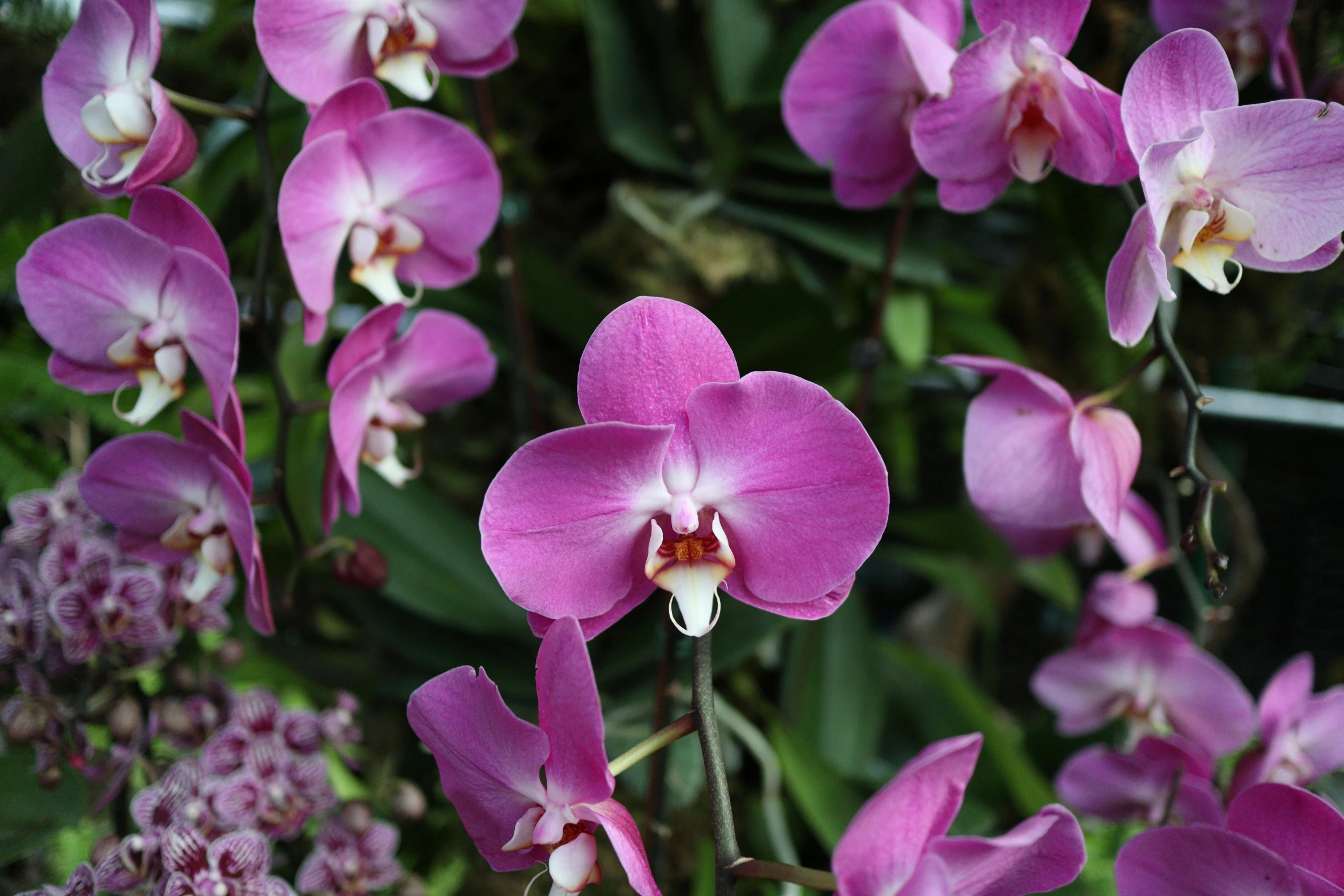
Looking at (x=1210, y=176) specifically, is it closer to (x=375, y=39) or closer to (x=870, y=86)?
(x=870, y=86)

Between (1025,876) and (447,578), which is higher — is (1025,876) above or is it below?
above

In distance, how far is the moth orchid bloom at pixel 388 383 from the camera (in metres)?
0.40

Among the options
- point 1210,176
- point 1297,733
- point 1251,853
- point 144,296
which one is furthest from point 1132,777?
point 144,296

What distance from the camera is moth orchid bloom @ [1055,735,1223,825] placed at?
48cm

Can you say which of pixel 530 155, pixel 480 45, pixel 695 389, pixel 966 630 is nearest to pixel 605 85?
pixel 530 155

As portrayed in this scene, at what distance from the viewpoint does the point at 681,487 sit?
0.96ft

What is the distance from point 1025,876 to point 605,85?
23.3 inches

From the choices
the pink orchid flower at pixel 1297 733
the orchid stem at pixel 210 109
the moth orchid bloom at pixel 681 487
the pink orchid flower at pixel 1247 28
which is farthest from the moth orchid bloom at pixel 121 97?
the pink orchid flower at pixel 1297 733

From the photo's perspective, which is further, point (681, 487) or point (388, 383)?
point (388, 383)

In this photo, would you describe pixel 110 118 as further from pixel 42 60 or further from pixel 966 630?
pixel 966 630

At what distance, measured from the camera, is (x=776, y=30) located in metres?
0.75

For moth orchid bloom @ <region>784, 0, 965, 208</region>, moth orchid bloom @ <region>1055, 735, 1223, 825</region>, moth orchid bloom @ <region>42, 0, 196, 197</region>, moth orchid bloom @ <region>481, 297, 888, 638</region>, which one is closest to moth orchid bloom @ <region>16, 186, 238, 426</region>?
moth orchid bloom @ <region>42, 0, 196, 197</region>

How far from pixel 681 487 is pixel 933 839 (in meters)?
0.13

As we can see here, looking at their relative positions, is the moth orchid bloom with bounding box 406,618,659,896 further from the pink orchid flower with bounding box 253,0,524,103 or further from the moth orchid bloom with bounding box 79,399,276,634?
the pink orchid flower with bounding box 253,0,524,103
